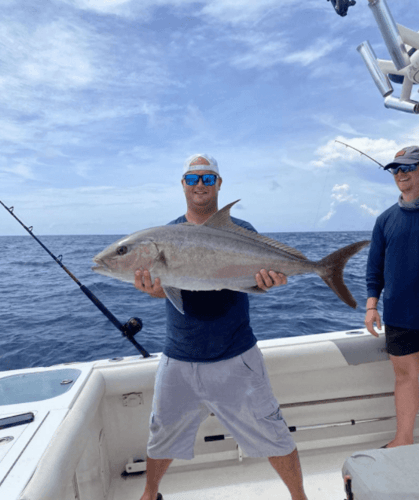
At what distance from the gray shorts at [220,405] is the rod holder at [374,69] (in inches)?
148

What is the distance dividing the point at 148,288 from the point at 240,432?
105 cm

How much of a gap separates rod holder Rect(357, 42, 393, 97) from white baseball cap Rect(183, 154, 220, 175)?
3159 mm

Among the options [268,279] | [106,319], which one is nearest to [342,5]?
[268,279]

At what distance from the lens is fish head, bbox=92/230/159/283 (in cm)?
211

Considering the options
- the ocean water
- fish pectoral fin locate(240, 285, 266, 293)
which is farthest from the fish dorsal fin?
the ocean water

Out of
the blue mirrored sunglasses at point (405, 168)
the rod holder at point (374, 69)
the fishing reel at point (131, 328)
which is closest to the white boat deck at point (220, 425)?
the fishing reel at point (131, 328)

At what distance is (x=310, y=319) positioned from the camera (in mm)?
7762

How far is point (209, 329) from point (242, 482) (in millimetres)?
1441

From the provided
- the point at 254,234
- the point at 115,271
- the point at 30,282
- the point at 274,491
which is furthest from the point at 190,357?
the point at 30,282

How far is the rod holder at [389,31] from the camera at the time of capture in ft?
11.6

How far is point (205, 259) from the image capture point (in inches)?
84.8

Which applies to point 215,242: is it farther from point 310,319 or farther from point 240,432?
point 310,319

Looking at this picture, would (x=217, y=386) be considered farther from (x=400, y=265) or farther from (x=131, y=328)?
(x=400, y=265)

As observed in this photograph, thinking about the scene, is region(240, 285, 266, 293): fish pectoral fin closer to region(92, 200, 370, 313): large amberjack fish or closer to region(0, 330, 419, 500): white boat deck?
region(92, 200, 370, 313): large amberjack fish
